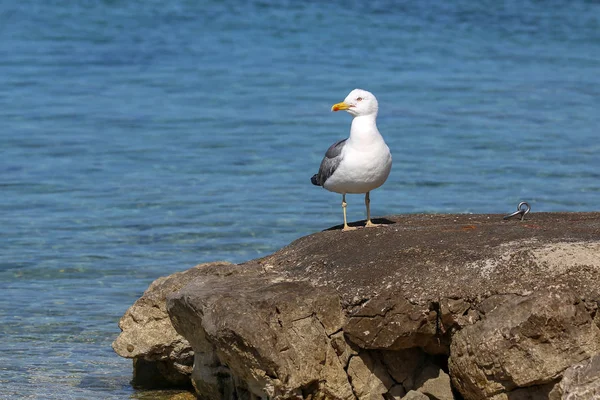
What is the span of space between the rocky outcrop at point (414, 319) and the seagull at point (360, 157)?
2.30 ft

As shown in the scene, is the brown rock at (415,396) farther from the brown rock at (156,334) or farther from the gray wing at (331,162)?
the gray wing at (331,162)

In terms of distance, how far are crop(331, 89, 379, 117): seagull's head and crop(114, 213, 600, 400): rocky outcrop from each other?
1159 millimetres

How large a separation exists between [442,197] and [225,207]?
2.89 m

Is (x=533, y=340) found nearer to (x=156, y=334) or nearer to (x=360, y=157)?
(x=360, y=157)

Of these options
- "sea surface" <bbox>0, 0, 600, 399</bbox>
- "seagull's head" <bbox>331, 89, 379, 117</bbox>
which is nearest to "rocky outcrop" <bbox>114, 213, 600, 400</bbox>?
"seagull's head" <bbox>331, 89, 379, 117</bbox>

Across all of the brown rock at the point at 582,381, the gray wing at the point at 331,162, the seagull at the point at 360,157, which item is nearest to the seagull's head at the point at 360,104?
the seagull at the point at 360,157

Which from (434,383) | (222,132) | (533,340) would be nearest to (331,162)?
(434,383)

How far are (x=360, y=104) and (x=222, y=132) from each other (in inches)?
423

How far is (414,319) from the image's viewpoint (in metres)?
6.05

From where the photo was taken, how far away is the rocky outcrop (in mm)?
5777

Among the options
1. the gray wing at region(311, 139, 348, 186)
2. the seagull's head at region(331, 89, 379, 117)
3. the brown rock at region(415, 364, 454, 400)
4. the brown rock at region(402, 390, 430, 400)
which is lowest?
the brown rock at region(402, 390, 430, 400)

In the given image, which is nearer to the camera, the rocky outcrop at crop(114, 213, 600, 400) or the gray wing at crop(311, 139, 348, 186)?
the rocky outcrop at crop(114, 213, 600, 400)

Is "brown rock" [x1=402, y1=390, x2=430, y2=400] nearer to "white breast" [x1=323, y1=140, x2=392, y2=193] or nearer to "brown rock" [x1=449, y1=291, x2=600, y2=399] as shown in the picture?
"brown rock" [x1=449, y1=291, x2=600, y2=399]

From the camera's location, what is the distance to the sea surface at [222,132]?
11102 millimetres
